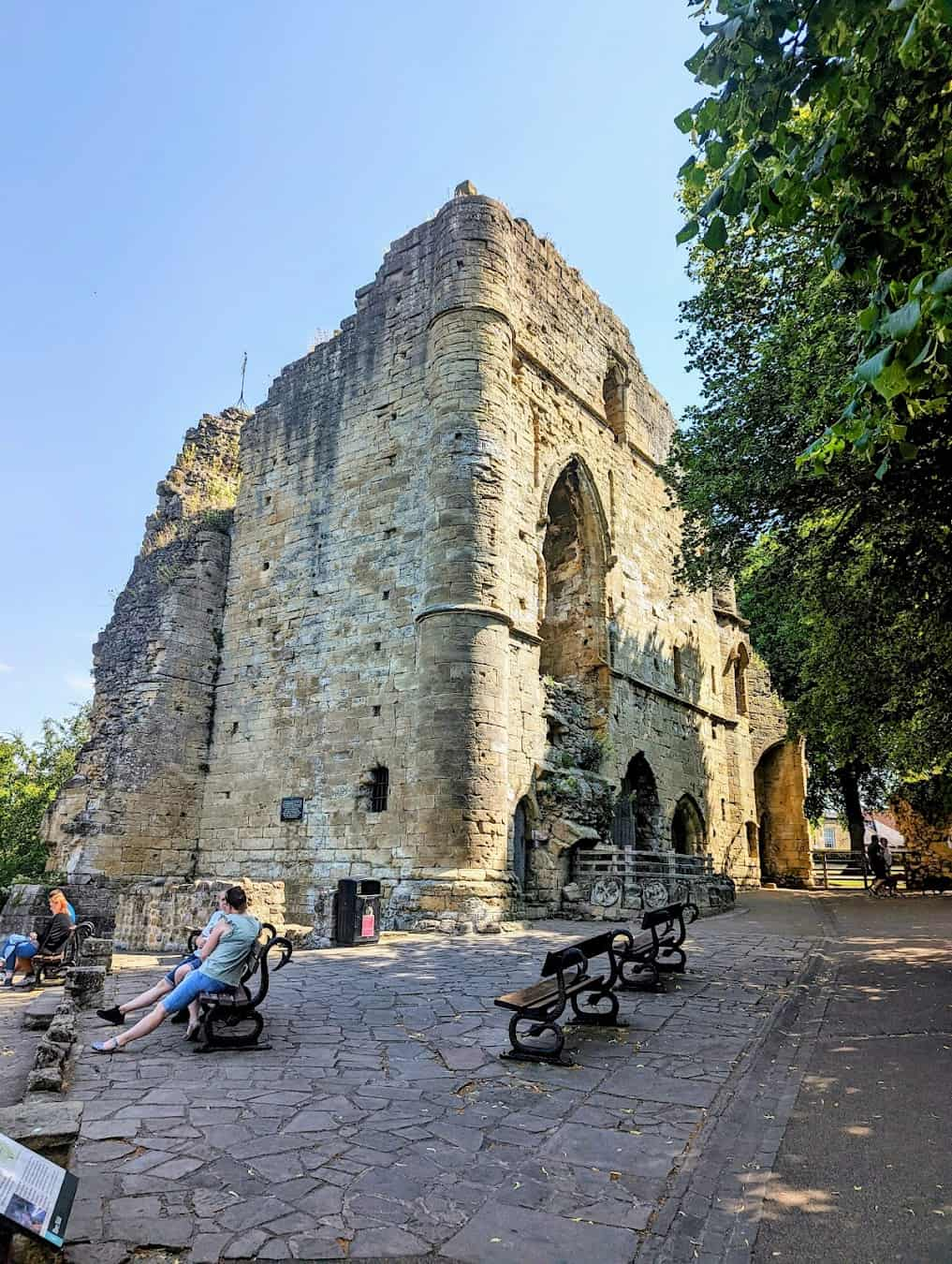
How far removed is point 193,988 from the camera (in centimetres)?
549

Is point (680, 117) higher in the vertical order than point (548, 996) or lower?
higher

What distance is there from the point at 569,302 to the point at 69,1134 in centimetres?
1960

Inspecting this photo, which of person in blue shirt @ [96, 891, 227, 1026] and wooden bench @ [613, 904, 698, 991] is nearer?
person in blue shirt @ [96, 891, 227, 1026]

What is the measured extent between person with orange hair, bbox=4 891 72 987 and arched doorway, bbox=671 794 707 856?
1563 cm

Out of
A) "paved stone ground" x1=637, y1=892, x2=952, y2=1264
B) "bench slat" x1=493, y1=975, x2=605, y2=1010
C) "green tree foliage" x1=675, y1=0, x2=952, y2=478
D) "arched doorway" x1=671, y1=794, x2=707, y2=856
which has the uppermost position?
"green tree foliage" x1=675, y1=0, x2=952, y2=478

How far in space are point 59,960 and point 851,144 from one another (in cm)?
1053

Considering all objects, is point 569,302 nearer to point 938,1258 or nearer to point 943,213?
point 943,213

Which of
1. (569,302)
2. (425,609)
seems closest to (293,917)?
(425,609)

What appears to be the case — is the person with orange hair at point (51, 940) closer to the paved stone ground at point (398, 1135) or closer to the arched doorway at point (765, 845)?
the paved stone ground at point (398, 1135)

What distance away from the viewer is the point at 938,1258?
280 centimetres

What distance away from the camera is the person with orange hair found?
9391 millimetres

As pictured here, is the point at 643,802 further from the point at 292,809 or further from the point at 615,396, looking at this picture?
the point at 615,396

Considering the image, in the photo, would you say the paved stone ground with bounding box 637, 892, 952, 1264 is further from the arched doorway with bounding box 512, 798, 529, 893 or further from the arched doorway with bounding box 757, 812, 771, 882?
the arched doorway with bounding box 757, 812, 771, 882

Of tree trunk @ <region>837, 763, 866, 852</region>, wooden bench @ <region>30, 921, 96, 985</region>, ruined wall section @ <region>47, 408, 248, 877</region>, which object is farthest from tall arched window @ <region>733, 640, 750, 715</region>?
wooden bench @ <region>30, 921, 96, 985</region>
